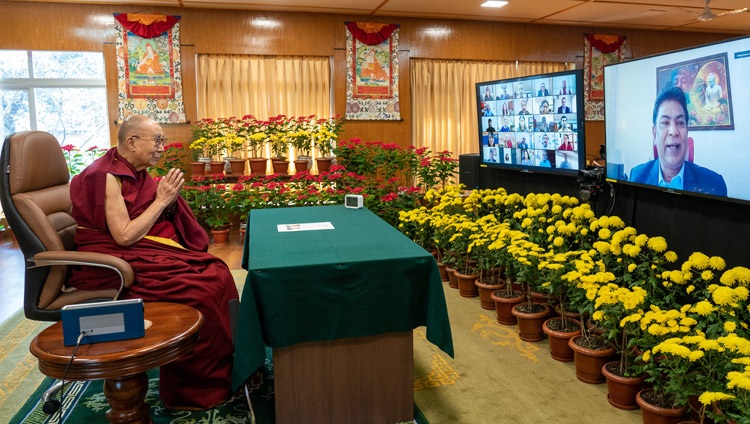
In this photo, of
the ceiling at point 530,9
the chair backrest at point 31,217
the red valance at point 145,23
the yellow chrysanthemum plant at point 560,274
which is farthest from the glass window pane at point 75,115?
the yellow chrysanthemum plant at point 560,274

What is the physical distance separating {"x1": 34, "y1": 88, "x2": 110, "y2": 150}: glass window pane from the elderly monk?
465cm

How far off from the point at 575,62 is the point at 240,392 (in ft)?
23.9

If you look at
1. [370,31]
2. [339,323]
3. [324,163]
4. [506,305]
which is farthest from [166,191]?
[370,31]

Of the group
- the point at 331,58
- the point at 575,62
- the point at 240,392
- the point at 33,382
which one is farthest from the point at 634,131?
the point at 575,62

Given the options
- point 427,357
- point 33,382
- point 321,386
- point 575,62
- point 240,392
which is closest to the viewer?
point 321,386

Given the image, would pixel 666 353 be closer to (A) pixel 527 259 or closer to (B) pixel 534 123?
(A) pixel 527 259

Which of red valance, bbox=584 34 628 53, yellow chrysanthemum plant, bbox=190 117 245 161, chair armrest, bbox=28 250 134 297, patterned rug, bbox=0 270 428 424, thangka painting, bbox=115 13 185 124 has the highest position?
red valance, bbox=584 34 628 53

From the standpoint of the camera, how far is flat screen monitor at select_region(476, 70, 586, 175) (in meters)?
3.72

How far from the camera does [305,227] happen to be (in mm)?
2738

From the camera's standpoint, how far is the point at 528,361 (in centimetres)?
293

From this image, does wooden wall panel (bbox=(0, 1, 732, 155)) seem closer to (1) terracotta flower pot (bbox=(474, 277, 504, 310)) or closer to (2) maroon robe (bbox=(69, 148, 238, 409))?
(1) terracotta flower pot (bbox=(474, 277, 504, 310))

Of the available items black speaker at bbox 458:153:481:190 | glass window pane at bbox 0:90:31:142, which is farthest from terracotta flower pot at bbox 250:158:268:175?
glass window pane at bbox 0:90:31:142

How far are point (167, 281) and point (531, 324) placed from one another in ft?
6.44

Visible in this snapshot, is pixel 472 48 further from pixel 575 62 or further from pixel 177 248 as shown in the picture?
pixel 177 248
